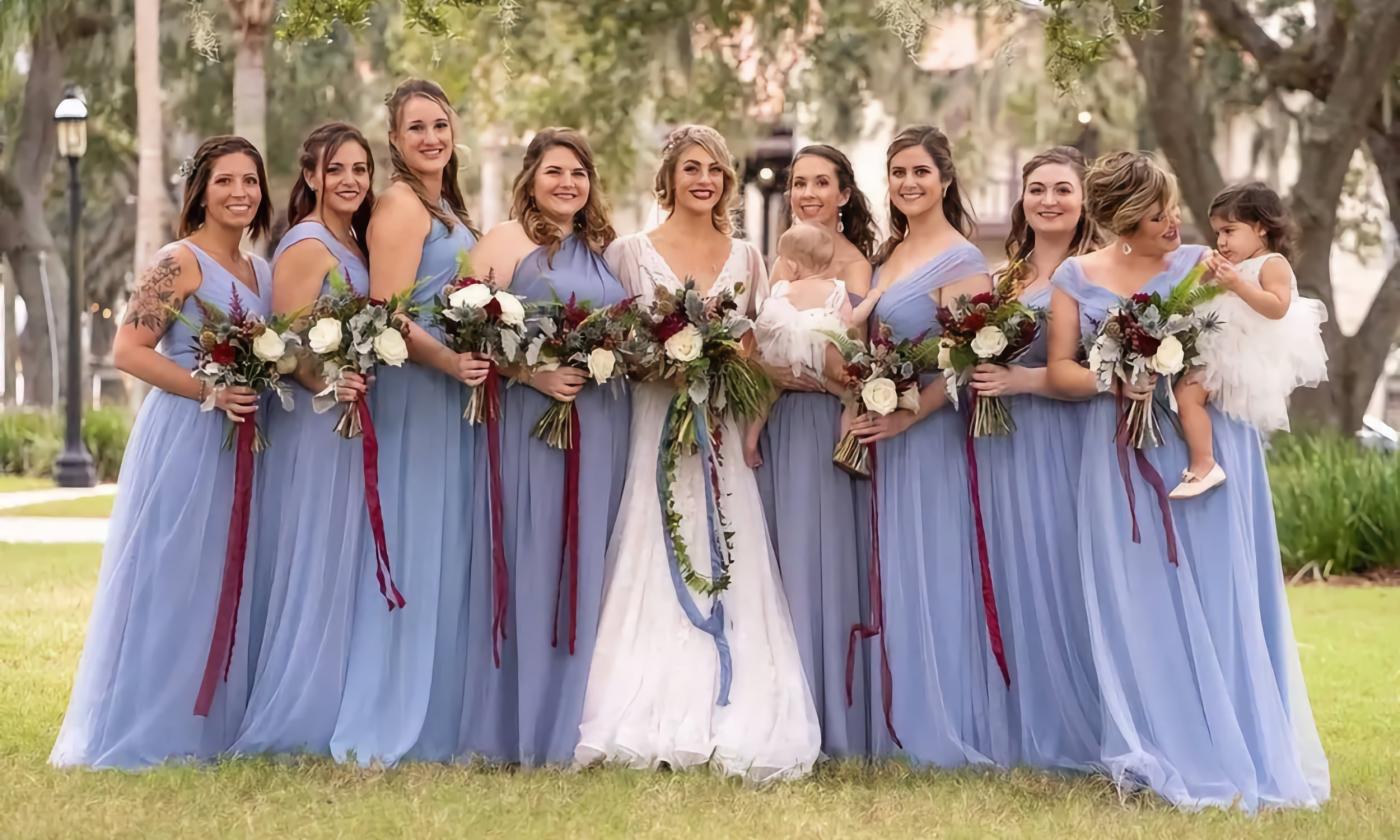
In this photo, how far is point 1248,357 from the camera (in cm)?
642

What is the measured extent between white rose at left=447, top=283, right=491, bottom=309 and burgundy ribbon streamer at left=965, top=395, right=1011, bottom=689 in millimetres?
1838

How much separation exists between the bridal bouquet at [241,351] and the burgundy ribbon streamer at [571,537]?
1.05 meters

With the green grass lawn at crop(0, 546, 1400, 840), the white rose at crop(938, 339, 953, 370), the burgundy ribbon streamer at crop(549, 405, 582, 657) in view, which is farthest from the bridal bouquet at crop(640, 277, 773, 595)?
the green grass lawn at crop(0, 546, 1400, 840)

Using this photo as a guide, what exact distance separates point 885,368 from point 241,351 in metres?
2.33

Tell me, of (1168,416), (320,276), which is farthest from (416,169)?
(1168,416)

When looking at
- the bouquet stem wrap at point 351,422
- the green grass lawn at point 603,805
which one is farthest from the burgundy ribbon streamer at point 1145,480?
the bouquet stem wrap at point 351,422

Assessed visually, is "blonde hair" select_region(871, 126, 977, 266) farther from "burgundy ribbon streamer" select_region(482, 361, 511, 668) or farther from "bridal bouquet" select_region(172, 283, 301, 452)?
"bridal bouquet" select_region(172, 283, 301, 452)

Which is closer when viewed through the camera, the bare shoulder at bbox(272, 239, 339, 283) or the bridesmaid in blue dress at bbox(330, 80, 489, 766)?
the bridesmaid in blue dress at bbox(330, 80, 489, 766)

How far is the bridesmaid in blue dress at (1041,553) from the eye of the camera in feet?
22.0

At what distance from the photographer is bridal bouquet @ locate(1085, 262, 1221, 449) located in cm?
629

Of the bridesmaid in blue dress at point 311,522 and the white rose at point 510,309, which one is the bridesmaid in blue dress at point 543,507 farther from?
the bridesmaid in blue dress at point 311,522

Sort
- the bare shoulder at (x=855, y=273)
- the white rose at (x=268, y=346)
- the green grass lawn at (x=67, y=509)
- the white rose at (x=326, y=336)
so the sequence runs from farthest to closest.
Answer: the green grass lawn at (x=67, y=509) < the bare shoulder at (x=855, y=273) < the white rose at (x=268, y=346) < the white rose at (x=326, y=336)

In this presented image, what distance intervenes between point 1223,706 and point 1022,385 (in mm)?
1333

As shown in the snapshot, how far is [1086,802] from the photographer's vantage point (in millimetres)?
6137
